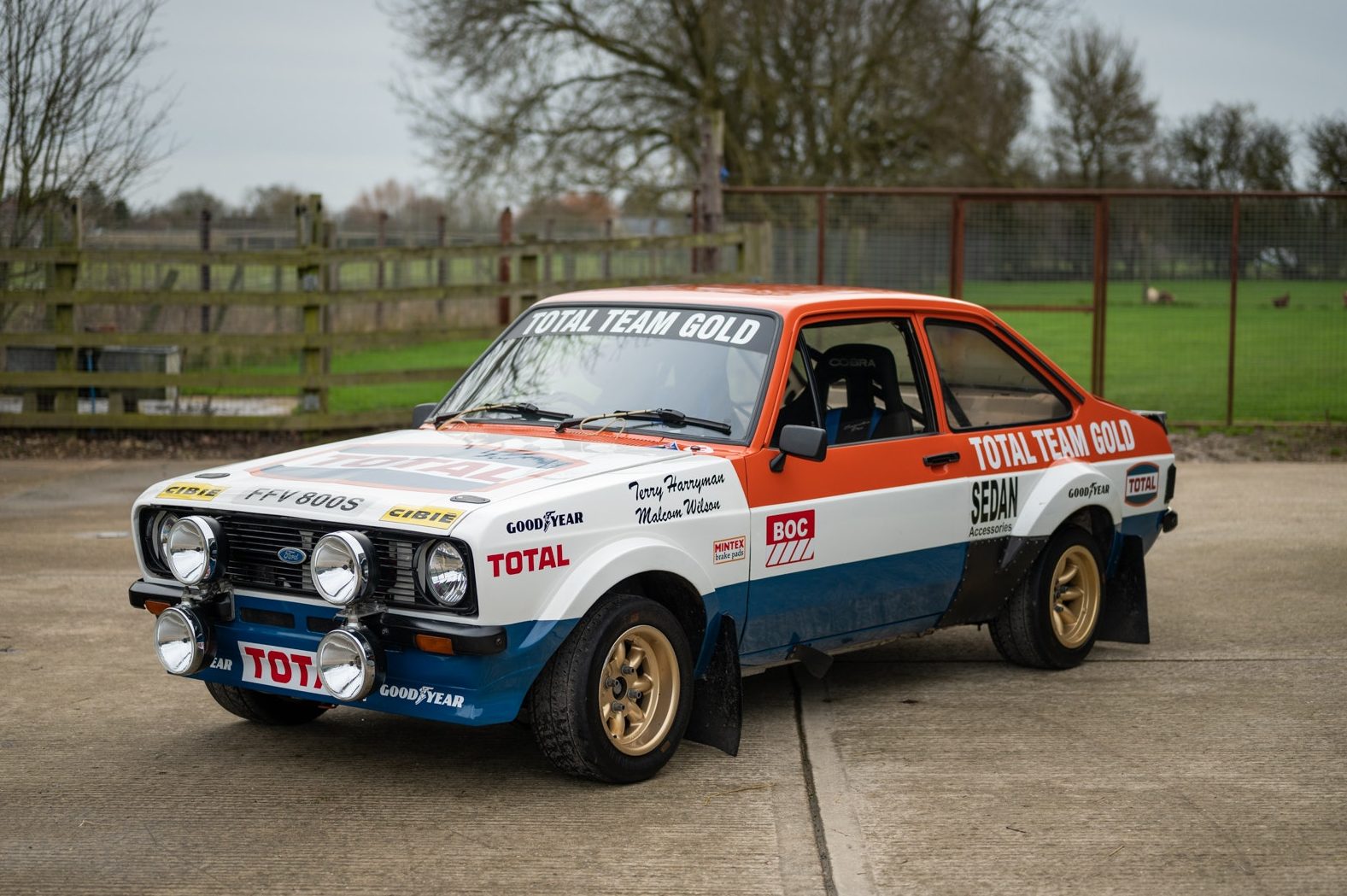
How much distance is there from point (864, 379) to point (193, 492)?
2.61m

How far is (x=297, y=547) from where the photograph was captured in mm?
4863

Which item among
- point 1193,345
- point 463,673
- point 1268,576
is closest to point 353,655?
point 463,673

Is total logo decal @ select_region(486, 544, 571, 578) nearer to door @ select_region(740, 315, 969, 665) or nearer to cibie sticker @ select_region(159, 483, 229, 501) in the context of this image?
door @ select_region(740, 315, 969, 665)

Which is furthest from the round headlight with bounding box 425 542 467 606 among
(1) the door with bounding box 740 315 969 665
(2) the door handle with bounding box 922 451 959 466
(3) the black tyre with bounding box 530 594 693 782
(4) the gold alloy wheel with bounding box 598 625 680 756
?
(2) the door handle with bounding box 922 451 959 466

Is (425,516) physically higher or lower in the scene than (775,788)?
higher

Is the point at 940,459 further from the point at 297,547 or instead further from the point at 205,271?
the point at 205,271

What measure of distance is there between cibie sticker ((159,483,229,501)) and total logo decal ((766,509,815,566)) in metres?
1.84

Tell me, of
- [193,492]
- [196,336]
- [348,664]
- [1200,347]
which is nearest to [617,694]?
[348,664]

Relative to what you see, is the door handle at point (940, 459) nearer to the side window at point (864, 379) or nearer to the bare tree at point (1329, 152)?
the side window at point (864, 379)

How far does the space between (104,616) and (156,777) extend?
2.65 metres

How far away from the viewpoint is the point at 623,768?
196 inches

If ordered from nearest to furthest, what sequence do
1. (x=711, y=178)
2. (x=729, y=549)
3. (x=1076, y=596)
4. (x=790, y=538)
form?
(x=729, y=549)
(x=790, y=538)
(x=1076, y=596)
(x=711, y=178)

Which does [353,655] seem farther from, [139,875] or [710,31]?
[710,31]

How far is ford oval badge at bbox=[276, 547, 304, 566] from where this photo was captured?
4840mm
